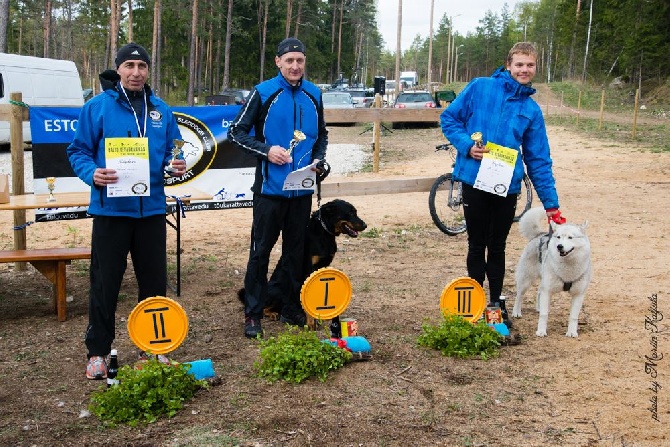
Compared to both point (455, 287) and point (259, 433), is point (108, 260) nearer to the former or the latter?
point (259, 433)

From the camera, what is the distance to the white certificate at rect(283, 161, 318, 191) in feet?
15.0

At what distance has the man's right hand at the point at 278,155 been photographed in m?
4.44

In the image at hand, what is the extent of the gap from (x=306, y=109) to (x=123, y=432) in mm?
2437

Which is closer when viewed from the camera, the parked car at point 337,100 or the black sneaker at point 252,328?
the black sneaker at point 252,328

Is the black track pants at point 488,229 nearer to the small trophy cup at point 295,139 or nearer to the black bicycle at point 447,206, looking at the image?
the small trophy cup at point 295,139

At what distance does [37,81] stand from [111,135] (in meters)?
17.2

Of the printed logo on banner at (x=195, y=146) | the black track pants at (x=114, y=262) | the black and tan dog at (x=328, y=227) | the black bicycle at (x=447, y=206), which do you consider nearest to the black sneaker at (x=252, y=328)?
the black and tan dog at (x=328, y=227)

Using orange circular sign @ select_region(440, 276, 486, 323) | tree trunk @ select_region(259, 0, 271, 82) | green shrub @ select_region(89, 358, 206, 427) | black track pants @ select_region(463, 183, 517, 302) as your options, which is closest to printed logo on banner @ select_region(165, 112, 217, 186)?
black track pants @ select_region(463, 183, 517, 302)

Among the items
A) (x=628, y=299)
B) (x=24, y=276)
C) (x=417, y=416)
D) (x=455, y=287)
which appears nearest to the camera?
(x=417, y=416)

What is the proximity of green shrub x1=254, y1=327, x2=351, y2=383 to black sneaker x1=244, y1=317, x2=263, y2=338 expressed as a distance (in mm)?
672

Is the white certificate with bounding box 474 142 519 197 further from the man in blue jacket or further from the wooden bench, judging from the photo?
the wooden bench

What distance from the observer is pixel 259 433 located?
10.9 ft

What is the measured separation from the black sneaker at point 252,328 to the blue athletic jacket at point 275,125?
966 mm

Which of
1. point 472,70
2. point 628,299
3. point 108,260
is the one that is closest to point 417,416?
point 108,260
